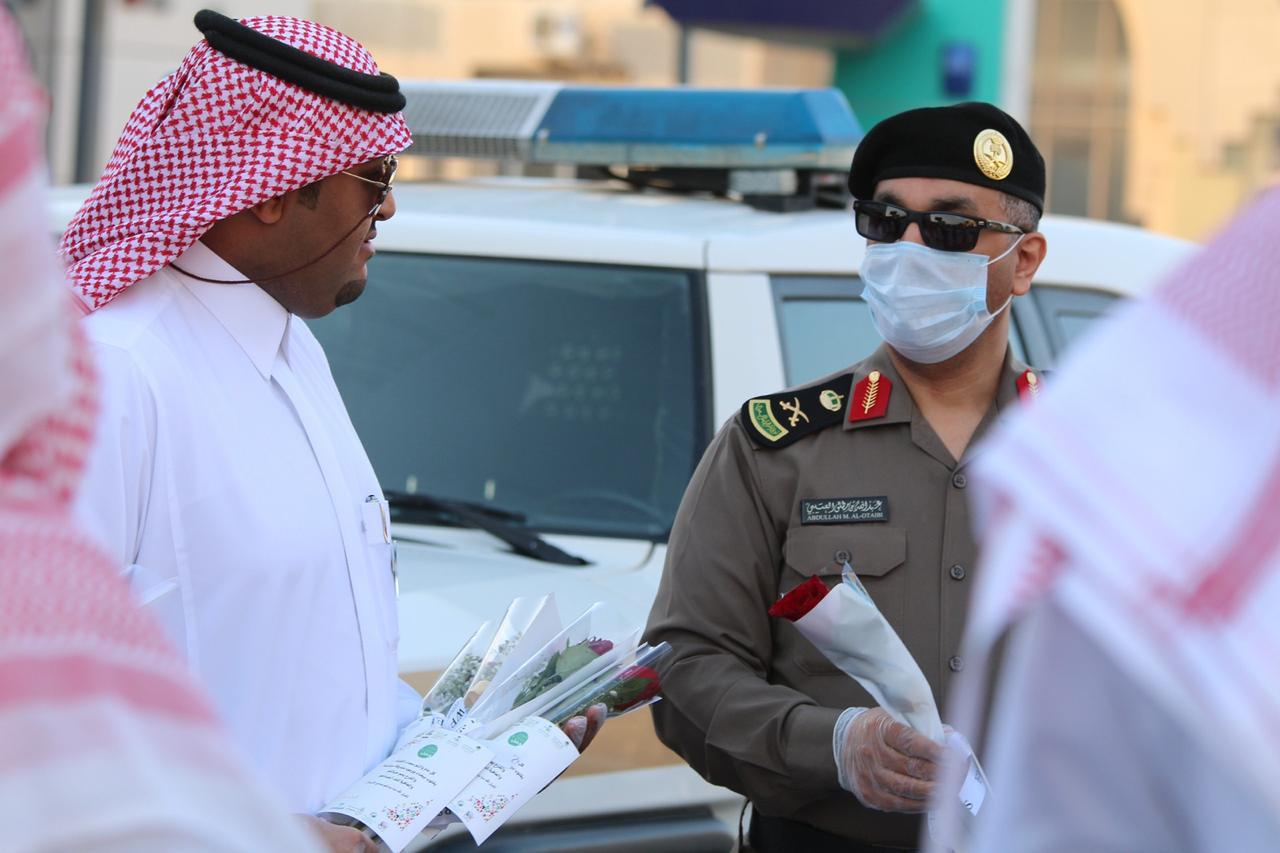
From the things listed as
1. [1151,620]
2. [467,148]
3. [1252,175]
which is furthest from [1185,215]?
[1151,620]

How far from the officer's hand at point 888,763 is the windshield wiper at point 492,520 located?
1.14 meters

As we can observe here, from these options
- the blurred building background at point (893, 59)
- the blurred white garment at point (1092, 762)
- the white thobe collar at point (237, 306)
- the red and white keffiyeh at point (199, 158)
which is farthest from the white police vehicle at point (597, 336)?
the blurred building background at point (893, 59)

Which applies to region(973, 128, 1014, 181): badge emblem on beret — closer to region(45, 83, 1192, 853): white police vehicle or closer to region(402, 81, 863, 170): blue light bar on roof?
region(45, 83, 1192, 853): white police vehicle

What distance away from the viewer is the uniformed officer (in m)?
2.69

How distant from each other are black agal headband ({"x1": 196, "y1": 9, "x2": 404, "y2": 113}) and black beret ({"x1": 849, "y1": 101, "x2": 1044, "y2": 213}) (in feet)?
2.89

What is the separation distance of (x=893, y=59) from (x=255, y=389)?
12.6 meters

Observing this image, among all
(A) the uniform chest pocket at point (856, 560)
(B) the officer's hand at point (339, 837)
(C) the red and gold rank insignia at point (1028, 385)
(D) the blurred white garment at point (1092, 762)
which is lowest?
(B) the officer's hand at point (339, 837)

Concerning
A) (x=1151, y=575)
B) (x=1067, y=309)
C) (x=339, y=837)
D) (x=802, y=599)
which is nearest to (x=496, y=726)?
(x=339, y=837)

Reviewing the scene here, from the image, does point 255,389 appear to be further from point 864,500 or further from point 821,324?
point 821,324

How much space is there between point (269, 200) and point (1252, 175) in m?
17.1

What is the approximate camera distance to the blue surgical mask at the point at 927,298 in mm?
2885

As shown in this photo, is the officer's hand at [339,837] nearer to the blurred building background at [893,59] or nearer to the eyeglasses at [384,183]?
the eyeglasses at [384,183]

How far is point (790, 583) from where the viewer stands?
2783 mm

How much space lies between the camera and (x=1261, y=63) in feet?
58.4
